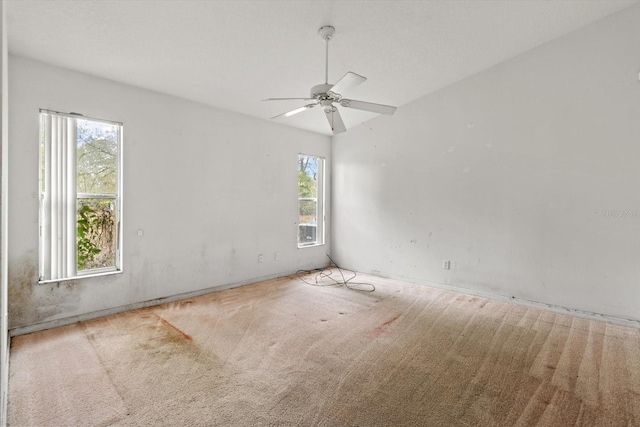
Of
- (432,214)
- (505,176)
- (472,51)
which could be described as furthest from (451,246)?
(472,51)

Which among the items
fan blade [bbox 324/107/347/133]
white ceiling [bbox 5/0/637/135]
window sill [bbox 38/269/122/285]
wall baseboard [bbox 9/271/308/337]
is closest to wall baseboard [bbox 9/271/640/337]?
wall baseboard [bbox 9/271/308/337]

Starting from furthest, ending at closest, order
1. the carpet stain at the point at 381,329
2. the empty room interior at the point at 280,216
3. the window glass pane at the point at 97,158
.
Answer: the window glass pane at the point at 97,158 → the carpet stain at the point at 381,329 → the empty room interior at the point at 280,216

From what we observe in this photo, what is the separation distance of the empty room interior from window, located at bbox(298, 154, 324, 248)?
24.5 inches

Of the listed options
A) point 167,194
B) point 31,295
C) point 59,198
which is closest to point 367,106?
point 167,194

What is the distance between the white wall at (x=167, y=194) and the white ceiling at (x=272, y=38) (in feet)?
0.95

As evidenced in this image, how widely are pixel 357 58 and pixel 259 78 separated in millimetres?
1170

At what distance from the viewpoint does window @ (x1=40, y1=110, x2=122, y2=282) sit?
10.2ft

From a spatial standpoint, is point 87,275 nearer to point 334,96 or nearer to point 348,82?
point 334,96

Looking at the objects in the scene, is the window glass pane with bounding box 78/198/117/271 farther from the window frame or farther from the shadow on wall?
the window frame

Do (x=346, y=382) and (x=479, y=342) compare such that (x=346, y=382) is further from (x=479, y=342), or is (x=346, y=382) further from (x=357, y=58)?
(x=357, y=58)

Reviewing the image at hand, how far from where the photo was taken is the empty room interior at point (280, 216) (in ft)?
7.18

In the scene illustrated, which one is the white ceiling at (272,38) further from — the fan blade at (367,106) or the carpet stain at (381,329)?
the carpet stain at (381,329)

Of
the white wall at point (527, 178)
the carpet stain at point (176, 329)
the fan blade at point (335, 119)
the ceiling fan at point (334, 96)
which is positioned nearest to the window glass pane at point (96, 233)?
the carpet stain at point (176, 329)

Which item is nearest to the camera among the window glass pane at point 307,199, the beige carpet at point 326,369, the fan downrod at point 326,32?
the beige carpet at point 326,369
